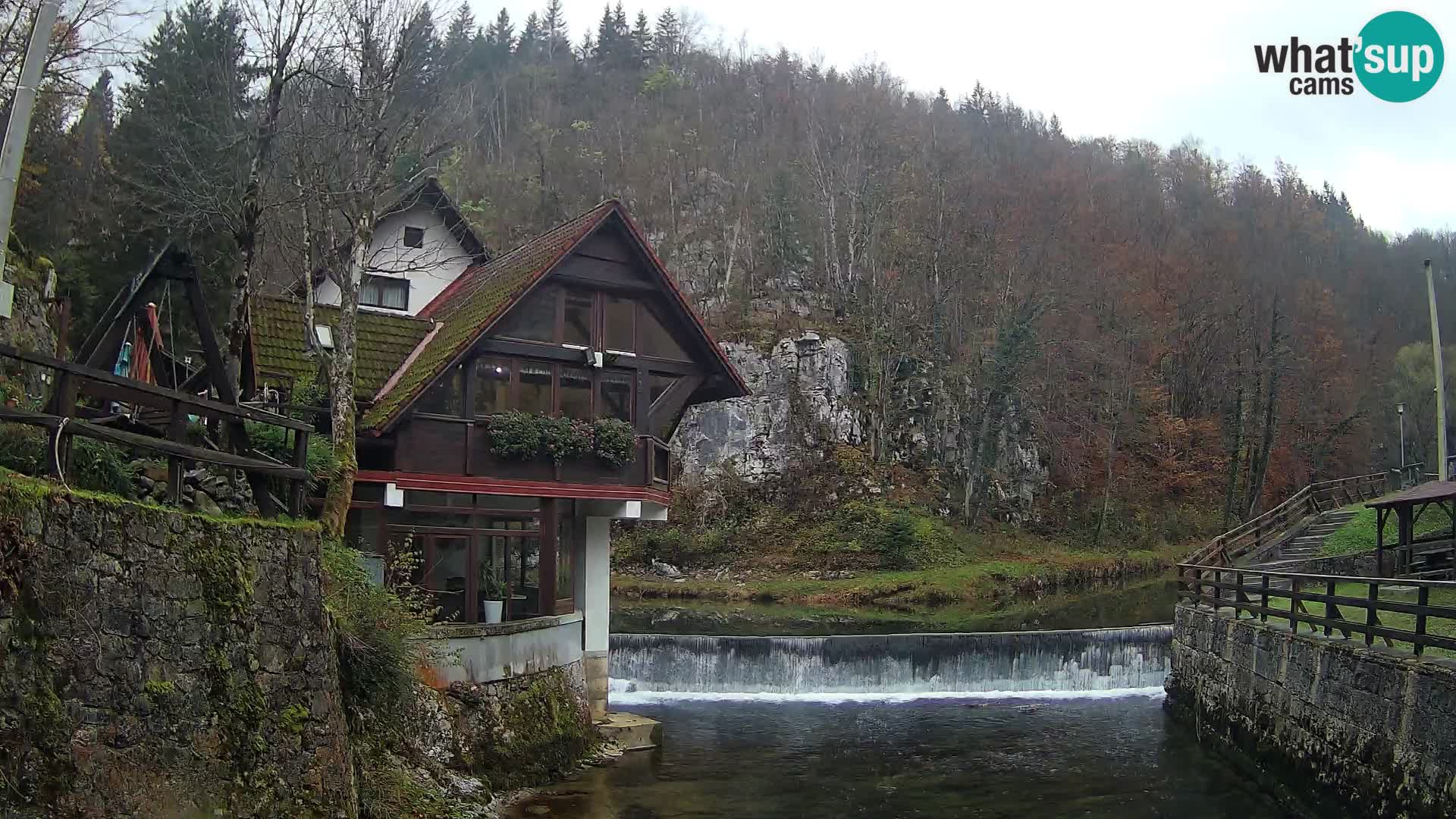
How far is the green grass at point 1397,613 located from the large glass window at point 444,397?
13628 millimetres

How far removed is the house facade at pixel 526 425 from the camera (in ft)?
56.1

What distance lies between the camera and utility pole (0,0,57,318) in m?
9.65

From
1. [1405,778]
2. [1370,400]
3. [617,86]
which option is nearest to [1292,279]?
[1370,400]

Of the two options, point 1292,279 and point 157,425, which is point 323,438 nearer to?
point 157,425

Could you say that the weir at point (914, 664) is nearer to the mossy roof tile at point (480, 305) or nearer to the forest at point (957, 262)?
the mossy roof tile at point (480, 305)

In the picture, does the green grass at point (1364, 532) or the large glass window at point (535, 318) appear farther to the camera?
the green grass at point (1364, 532)

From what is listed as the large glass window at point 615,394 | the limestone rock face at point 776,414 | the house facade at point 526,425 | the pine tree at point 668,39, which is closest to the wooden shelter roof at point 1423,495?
the house facade at point 526,425

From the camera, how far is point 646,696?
2434 centimetres

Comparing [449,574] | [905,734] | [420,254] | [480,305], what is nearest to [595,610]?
[449,574]

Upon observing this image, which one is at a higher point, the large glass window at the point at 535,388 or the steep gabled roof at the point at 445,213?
the steep gabled roof at the point at 445,213

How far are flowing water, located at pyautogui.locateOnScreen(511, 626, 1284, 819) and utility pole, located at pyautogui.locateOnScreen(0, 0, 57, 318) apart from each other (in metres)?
8.47

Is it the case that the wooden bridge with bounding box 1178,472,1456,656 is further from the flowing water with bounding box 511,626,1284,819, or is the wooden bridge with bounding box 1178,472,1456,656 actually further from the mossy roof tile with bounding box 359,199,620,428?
the mossy roof tile with bounding box 359,199,620,428

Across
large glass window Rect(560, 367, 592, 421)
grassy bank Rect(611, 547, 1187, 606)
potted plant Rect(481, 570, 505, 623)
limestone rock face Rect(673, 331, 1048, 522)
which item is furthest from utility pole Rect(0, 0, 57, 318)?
limestone rock face Rect(673, 331, 1048, 522)

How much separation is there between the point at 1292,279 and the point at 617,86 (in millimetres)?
42941
